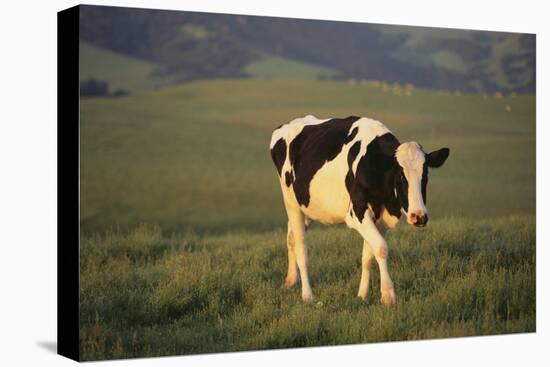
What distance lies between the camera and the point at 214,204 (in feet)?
50.5

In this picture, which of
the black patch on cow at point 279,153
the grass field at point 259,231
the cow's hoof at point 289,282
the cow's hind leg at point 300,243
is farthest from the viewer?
the black patch on cow at point 279,153

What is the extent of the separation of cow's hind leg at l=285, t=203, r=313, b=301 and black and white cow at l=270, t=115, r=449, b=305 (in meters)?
0.01

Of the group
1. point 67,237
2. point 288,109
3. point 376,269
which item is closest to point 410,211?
point 376,269

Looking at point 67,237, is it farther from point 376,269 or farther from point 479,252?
point 479,252

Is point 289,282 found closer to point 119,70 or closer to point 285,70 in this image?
point 285,70

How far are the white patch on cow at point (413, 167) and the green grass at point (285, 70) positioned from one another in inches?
87.8

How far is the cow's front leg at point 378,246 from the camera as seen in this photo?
1374 centimetres

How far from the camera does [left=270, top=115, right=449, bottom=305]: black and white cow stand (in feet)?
44.6

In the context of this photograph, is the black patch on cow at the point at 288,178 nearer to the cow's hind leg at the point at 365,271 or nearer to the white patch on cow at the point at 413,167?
the cow's hind leg at the point at 365,271

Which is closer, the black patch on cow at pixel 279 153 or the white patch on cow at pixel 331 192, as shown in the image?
the white patch on cow at pixel 331 192

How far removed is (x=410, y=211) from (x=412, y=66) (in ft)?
10.6

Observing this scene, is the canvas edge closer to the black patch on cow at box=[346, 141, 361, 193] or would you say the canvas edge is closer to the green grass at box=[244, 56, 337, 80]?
the green grass at box=[244, 56, 337, 80]

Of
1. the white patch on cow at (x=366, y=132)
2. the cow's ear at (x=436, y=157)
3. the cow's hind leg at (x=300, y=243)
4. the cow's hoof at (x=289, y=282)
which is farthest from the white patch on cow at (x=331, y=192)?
the cow's ear at (x=436, y=157)

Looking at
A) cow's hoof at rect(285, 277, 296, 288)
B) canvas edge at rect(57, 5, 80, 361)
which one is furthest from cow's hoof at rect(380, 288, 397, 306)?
canvas edge at rect(57, 5, 80, 361)
